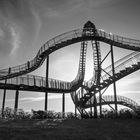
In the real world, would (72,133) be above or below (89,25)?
below

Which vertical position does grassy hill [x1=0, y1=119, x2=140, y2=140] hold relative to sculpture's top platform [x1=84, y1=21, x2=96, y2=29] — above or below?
below

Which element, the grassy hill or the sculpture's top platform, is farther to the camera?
the sculpture's top platform

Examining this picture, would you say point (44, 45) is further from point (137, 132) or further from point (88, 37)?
point (137, 132)

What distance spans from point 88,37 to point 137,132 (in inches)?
646

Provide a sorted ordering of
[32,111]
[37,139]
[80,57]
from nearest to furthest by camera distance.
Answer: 1. [37,139]
2. [32,111]
3. [80,57]

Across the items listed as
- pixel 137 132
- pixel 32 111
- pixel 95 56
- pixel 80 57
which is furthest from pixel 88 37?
pixel 137 132

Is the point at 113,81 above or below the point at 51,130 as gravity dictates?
above

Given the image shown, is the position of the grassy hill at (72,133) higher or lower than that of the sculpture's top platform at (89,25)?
lower

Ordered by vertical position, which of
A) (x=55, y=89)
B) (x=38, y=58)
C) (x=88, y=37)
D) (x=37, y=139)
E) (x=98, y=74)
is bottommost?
(x=37, y=139)

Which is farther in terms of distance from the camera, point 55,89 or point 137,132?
point 55,89

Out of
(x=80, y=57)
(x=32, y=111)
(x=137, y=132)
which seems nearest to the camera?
(x=137, y=132)

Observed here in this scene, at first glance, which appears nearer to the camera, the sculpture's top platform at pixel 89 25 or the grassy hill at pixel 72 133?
the grassy hill at pixel 72 133

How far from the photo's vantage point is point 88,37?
2461cm

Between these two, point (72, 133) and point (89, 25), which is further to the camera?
point (89, 25)
